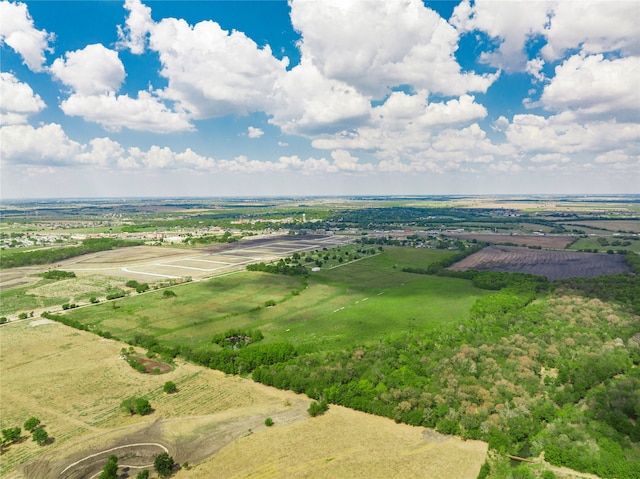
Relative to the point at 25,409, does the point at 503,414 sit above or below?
above

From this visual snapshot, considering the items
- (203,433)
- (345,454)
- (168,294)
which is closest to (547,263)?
(345,454)

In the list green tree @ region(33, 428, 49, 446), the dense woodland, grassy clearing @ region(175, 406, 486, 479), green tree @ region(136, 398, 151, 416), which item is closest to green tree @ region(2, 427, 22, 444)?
green tree @ region(33, 428, 49, 446)

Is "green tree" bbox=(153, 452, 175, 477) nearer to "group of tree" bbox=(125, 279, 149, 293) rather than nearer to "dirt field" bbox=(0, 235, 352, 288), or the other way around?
"group of tree" bbox=(125, 279, 149, 293)

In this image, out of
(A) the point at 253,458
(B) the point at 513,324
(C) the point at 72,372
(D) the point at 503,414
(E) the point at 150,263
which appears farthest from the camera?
(E) the point at 150,263

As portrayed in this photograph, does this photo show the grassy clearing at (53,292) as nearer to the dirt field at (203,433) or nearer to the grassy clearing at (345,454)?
the dirt field at (203,433)

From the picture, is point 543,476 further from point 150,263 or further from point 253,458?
point 150,263

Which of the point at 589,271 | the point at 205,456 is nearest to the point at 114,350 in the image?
the point at 205,456
